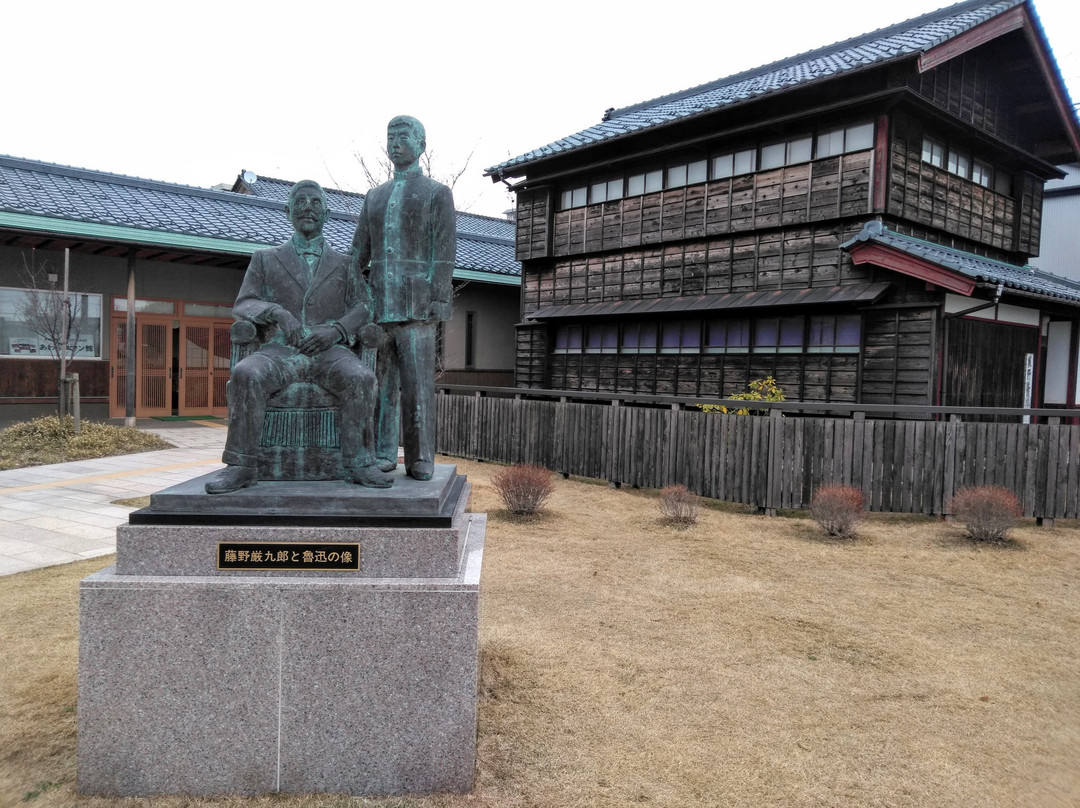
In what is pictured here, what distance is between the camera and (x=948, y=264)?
1082 centimetres

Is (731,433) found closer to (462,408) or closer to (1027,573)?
(1027,573)

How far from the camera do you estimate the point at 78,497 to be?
939 centimetres

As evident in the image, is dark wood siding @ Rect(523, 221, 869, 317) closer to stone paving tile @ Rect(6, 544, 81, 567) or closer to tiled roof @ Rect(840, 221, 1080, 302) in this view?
tiled roof @ Rect(840, 221, 1080, 302)

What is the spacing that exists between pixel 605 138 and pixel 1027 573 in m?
12.1

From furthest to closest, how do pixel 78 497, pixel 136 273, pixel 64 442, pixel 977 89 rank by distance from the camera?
1. pixel 136 273
2. pixel 977 89
3. pixel 64 442
4. pixel 78 497

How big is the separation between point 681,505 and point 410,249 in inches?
236

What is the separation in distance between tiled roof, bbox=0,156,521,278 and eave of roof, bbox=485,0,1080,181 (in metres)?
4.87

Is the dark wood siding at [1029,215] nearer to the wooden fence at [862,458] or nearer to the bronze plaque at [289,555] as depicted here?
the wooden fence at [862,458]

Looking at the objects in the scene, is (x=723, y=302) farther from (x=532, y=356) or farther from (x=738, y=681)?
(x=738, y=681)

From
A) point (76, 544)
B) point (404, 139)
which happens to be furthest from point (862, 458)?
point (76, 544)

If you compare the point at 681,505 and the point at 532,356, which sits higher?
the point at 532,356

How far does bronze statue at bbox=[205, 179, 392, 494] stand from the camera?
3.37 metres

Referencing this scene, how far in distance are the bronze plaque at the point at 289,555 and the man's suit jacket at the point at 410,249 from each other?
1.20m

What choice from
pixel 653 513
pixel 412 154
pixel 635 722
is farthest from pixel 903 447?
pixel 412 154
